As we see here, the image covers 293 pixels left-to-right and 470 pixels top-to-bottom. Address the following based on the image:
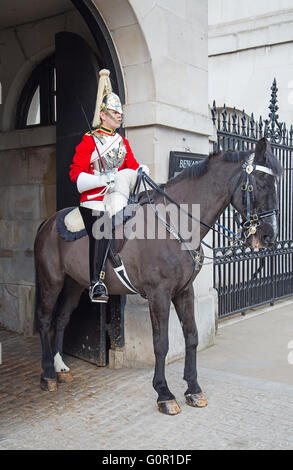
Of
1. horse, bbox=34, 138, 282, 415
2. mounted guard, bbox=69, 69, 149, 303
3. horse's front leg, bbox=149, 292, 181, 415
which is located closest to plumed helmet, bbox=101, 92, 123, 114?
mounted guard, bbox=69, 69, 149, 303

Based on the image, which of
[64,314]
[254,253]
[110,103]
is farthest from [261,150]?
[254,253]

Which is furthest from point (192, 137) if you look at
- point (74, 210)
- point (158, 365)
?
point (158, 365)

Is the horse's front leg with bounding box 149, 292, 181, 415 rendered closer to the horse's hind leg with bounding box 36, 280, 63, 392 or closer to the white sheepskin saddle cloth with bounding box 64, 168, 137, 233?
the white sheepskin saddle cloth with bounding box 64, 168, 137, 233

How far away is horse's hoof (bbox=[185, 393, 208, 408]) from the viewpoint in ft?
13.9

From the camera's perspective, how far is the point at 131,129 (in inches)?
209

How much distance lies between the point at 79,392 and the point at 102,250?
143 cm

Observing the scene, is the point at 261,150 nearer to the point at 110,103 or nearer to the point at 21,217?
the point at 110,103

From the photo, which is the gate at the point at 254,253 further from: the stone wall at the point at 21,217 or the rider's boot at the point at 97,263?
the rider's boot at the point at 97,263

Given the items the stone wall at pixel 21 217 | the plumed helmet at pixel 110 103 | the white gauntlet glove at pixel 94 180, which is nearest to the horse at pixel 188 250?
the white gauntlet glove at pixel 94 180

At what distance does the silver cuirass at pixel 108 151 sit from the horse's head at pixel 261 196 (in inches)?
44.5

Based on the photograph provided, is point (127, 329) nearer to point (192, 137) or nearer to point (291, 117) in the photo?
point (192, 137)

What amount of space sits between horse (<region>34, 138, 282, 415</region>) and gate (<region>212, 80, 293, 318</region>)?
2.60 metres

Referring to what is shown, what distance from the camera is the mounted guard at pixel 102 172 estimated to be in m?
4.22
